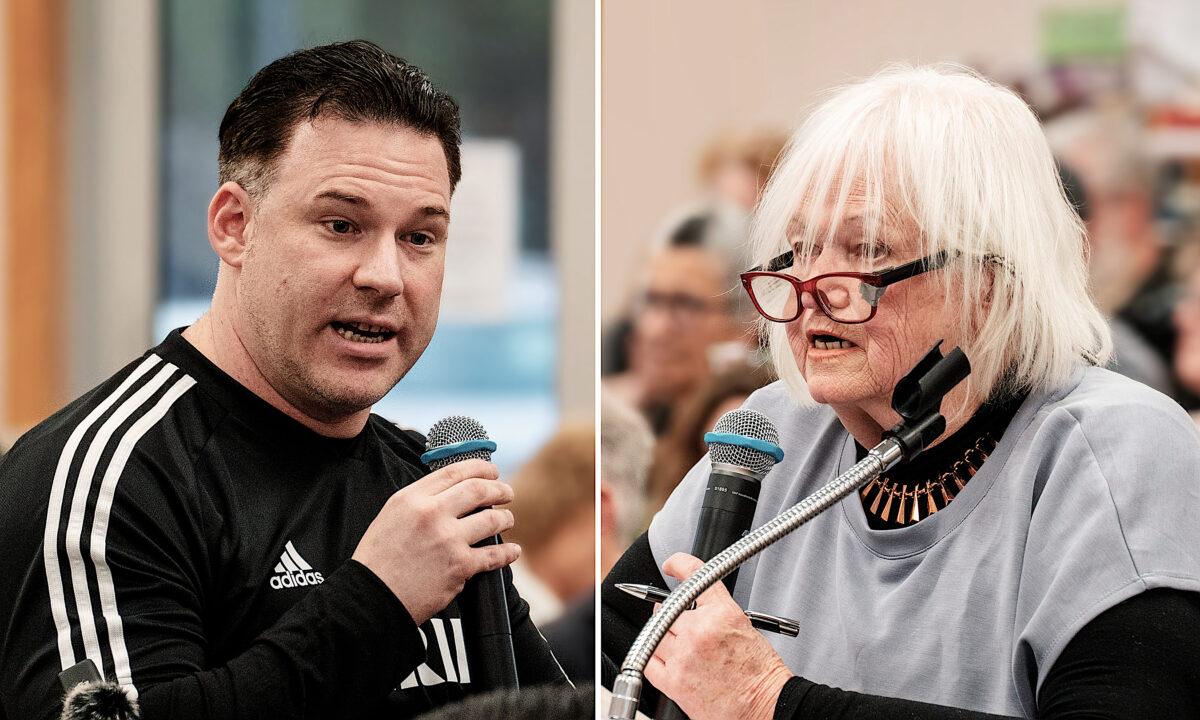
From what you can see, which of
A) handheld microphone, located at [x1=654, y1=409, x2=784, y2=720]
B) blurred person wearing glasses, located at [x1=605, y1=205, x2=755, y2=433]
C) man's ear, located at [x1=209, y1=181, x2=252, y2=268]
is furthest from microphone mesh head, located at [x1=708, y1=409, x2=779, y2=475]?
blurred person wearing glasses, located at [x1=605, y1=205, x2=755, y2=433]

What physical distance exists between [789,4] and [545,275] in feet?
4.45

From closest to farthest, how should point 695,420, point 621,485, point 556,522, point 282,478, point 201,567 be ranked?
point 201,567 < point 282,478 < point 556,522 < point 621,485 < point 695,420

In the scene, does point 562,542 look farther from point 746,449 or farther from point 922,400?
point 922,400

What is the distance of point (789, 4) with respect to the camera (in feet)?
10.0

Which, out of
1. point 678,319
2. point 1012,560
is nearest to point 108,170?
point 1012,560

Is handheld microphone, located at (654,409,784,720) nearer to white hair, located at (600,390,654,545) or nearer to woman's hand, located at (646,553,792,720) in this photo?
woman's hand, located at (646,553,792,720)

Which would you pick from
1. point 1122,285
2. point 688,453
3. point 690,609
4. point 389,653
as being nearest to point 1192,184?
point 1122,285

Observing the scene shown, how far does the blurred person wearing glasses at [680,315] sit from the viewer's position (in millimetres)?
2854

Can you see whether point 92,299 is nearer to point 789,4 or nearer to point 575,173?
point 575,173

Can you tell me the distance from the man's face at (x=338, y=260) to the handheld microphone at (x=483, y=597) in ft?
0.30

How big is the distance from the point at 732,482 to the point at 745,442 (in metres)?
0.05

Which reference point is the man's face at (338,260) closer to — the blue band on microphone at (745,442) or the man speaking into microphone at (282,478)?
the man speaking into microphone at (282,478)

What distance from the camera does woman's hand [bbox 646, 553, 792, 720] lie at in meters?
1.42

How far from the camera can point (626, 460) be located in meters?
2.53
